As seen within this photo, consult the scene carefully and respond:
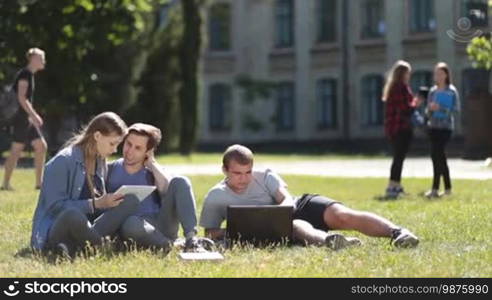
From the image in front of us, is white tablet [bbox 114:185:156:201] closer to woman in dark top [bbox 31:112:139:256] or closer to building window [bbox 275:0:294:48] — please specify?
woman in dark top [bbox 31:112:139:256]

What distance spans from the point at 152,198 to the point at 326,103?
43967mm

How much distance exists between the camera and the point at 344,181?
790 inches

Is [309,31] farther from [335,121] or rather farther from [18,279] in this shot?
[18,279]

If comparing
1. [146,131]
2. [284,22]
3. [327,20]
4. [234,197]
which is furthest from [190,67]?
[146,131]

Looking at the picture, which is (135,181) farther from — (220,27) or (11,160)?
(220,27)

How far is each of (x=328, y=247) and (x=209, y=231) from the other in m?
1.09

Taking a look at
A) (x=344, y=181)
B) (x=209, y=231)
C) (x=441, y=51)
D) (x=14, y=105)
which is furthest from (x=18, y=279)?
(x=441, y=51)

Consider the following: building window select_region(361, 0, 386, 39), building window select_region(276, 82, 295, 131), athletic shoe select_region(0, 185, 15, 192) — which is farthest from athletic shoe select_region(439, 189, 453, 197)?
building window select_region(276, 82, 295, 131)

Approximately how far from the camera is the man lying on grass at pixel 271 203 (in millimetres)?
8984

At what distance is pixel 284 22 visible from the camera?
2159 inches

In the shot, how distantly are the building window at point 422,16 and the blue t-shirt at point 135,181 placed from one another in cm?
4102

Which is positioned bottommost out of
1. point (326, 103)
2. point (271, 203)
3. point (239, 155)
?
point (326, 103)

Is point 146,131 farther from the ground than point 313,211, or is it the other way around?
point 146,131

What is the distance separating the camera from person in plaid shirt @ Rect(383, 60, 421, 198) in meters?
16.0
